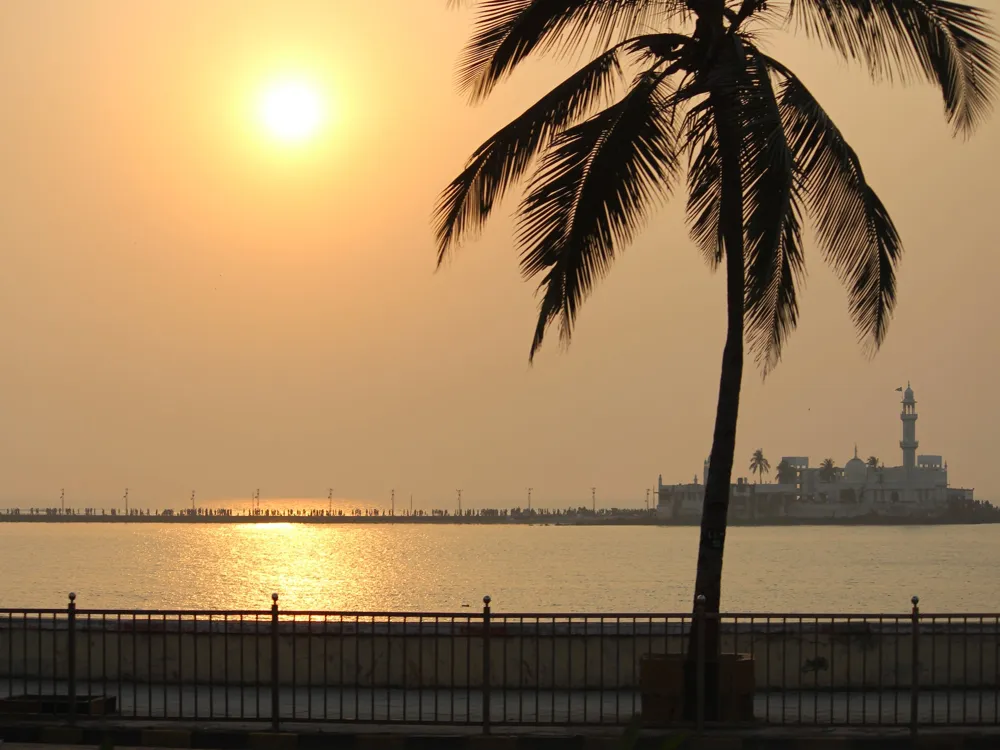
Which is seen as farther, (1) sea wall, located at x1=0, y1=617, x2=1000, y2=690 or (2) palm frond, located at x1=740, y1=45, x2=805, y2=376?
(1) sea wall, located at x1=0, y1=617, x2=1000, y2=690

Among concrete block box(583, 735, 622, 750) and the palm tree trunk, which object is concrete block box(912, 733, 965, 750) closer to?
the palm tree trunk

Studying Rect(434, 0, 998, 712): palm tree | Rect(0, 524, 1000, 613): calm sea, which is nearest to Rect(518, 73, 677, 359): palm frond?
Rect(434, 0, 998, 712): palm tree

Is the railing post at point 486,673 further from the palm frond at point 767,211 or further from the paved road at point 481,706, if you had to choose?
the palm frond at point 767,211

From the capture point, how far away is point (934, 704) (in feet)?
53.0

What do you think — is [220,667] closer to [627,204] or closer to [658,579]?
[627,204]

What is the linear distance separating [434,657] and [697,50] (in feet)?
25.1

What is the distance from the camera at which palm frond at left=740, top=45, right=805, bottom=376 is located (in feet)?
42.3

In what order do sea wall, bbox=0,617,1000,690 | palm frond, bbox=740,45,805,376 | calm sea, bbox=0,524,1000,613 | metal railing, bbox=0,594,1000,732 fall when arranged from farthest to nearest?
calm sea, bbox=0,524,1000,613, sea wall, bbox=0,617,1000,690, metal railing, bbox=0,594,1000,732, palm frond, bbox=740,45,805,376

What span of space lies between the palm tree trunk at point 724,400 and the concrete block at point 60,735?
6.27 metres

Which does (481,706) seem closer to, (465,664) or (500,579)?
(465,664)

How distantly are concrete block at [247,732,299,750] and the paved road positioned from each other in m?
0.41

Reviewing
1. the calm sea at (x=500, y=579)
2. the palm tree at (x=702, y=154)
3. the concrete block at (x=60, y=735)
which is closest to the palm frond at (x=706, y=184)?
the palm tree at (x=702, y=154)

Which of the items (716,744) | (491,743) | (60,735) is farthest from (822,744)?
(60,735)

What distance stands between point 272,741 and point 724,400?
5.78 metres
